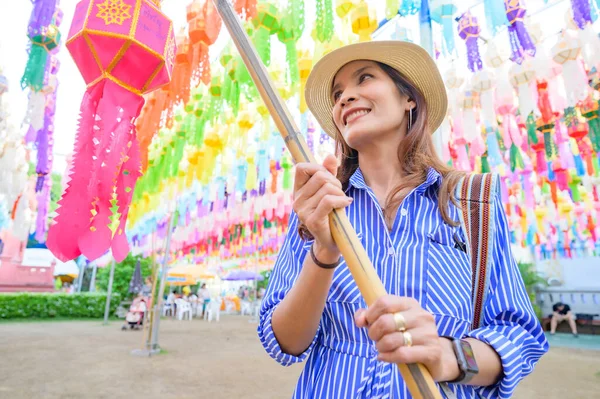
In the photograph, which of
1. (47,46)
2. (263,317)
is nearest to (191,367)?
(47,46)

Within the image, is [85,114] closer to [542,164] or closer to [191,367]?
[191,367]

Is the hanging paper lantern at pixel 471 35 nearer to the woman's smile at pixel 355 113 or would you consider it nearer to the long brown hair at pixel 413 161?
the long brown hair at pixel 413 161

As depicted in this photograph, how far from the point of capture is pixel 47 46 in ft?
9.57

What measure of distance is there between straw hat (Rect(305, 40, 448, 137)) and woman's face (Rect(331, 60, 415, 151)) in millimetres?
34

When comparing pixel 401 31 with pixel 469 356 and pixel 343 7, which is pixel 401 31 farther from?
pixel 469 356

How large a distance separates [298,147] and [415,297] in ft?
1.37

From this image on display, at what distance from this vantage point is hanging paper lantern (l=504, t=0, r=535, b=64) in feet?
9.62

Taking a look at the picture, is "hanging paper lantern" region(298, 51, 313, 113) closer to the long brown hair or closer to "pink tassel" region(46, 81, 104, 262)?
"pink tassel" region(46, 81, 104, 262)

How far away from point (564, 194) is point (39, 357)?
33.1 ft

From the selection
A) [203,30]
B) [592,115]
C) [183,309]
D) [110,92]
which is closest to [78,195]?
[110,92]

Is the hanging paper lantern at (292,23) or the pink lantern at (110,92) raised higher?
the hanging paper lantern at (292,23)

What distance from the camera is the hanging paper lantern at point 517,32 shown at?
9.62ft

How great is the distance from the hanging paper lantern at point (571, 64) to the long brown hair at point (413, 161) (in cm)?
306

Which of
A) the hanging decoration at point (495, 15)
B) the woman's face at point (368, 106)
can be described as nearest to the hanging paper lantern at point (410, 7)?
the hanging decoration at point (495, 15)
